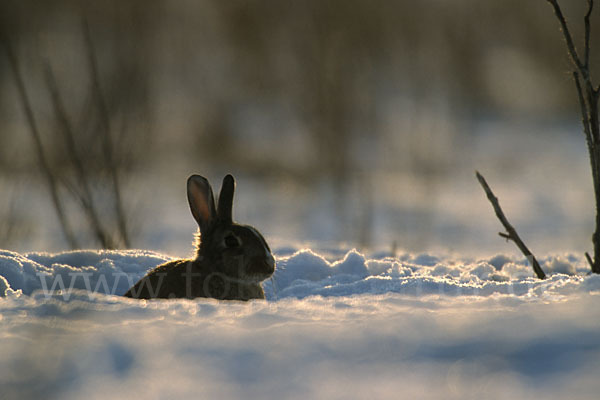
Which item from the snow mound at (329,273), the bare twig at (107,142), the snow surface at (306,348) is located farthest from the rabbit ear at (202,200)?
the snow surface at (306,348)

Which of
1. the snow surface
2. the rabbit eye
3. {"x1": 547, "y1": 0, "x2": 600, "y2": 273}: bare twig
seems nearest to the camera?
the snow surface

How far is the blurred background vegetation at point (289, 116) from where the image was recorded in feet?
10.2

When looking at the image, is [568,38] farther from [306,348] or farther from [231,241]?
[306,348]

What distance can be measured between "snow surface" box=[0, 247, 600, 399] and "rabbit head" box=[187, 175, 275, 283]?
2048 millimetres

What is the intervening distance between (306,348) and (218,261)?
2.62 meters

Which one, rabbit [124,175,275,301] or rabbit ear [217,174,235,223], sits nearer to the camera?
rabbit [124,175,275,301]

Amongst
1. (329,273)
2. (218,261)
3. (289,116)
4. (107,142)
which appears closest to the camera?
(107,142)

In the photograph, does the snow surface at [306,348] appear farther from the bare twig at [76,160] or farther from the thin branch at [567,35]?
the thin branch at [567,35]

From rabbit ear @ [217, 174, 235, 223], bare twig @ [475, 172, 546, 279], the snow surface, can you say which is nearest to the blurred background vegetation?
rabbit ear @ [217, 174, 235, 223]

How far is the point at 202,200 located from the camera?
3926mm

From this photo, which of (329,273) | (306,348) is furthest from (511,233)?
(306,348)

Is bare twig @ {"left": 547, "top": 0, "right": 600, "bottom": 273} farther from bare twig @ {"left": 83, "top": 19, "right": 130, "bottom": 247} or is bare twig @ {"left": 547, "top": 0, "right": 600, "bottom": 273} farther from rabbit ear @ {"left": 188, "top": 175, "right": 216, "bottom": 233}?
rabbit ear @ {"left": 188, "top": 175, "right": 216, "bottom": 233}

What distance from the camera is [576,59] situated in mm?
2787

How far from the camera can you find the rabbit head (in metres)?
3.64
